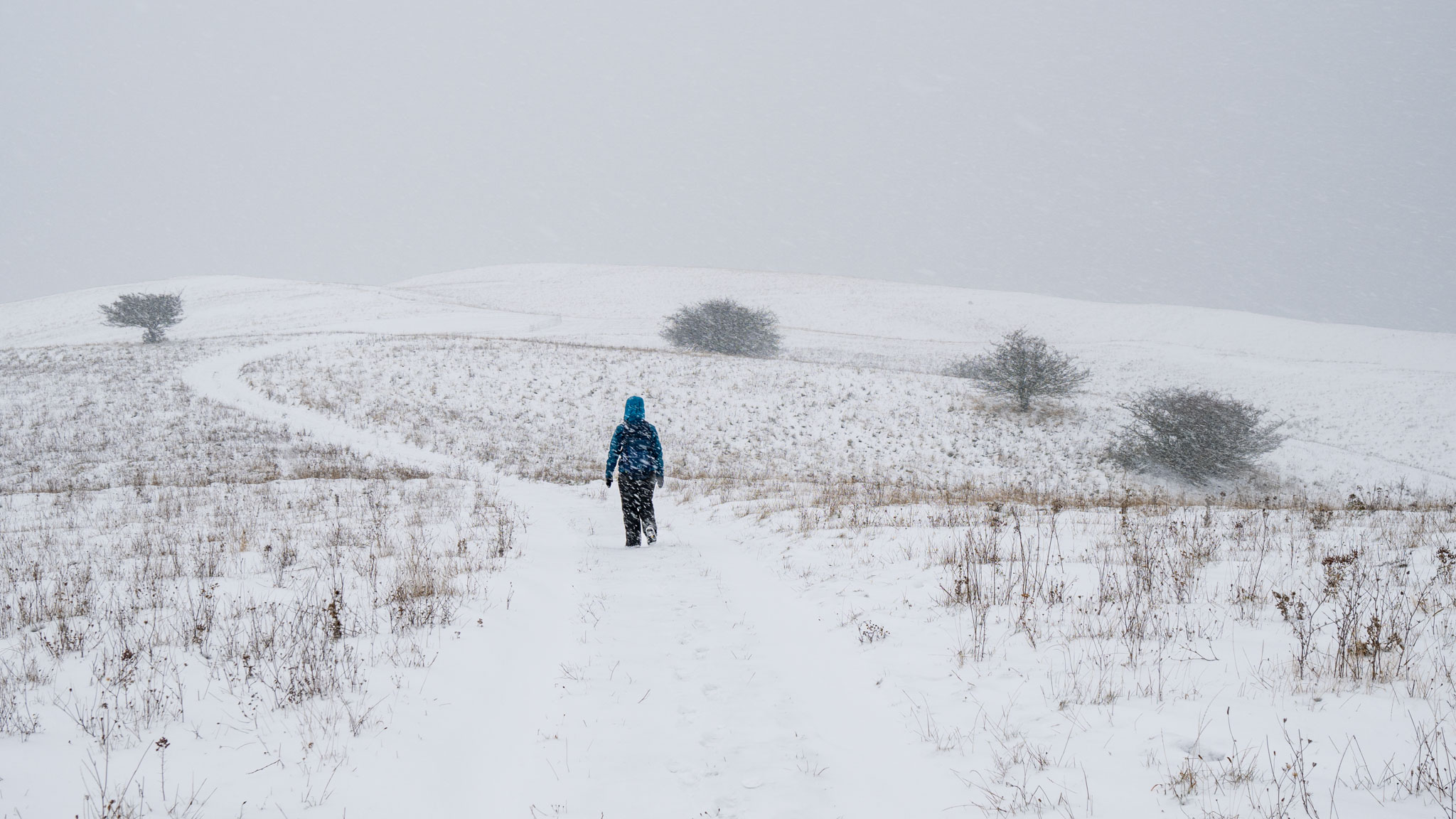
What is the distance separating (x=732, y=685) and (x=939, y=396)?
2795 cm

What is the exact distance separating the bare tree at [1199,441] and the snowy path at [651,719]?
24.4 m

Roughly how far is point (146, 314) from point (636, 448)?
172 feet

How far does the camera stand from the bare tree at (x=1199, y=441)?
973 inches

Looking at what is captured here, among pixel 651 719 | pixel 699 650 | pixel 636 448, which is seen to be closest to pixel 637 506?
pixel 636 448

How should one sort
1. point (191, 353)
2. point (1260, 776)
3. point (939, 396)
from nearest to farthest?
1. point (1260, 776)
2. point (939, 396)
3. point (191, 353)

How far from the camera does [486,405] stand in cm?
2800

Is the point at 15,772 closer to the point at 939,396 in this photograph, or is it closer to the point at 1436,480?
Answer: the point at 939,396

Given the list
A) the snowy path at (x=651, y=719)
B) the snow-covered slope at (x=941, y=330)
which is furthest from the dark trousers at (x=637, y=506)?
the snow-covered slope at (x=941, y=330)

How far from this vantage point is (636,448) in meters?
10.4

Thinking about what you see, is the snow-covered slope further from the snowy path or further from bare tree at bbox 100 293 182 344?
the snowy path

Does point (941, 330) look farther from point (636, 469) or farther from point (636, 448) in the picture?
point (636, 469)

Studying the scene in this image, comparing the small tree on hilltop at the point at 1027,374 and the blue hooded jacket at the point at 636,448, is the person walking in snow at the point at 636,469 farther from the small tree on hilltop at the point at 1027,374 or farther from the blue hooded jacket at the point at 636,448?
the small tree on hilltop at the point at 1027,374

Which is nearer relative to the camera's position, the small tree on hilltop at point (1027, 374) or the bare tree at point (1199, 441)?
the bare tree at point (1199, 441)

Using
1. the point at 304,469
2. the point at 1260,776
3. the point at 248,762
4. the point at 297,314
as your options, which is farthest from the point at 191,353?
the point at 1260,776
